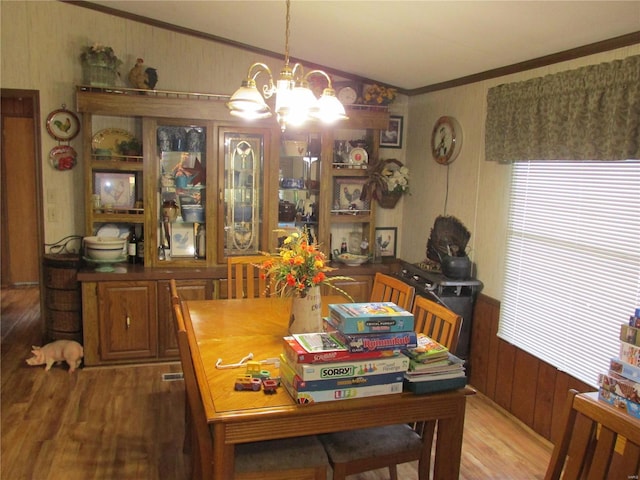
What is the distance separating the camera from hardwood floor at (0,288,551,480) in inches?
105

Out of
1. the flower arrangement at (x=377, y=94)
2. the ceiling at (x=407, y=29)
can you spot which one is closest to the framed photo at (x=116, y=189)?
the ceiling at (x=407, y=29)

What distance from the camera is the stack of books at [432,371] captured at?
75.7 inches

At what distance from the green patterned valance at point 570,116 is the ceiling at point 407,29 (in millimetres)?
177

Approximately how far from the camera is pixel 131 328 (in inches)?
155

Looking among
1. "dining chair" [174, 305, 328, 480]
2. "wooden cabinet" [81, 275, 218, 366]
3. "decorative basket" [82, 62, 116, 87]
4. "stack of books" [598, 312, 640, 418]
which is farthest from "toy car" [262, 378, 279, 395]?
"decorative basket" [82, 62, 116, 87]

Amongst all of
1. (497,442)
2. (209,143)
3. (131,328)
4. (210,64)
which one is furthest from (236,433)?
(210,64)

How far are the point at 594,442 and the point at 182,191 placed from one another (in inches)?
137

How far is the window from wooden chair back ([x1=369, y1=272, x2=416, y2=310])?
0.77 meters

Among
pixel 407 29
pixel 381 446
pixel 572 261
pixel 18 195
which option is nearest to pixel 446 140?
pixel 407 29

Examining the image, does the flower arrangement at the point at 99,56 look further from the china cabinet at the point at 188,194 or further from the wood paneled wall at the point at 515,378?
the wood paneled wall at the point at 515,378

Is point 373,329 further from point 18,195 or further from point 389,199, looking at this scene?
point 18,195

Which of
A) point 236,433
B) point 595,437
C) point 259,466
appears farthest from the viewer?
point 259,466

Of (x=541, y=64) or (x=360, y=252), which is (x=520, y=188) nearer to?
(x=541, y=64)

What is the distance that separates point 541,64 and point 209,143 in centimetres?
244
